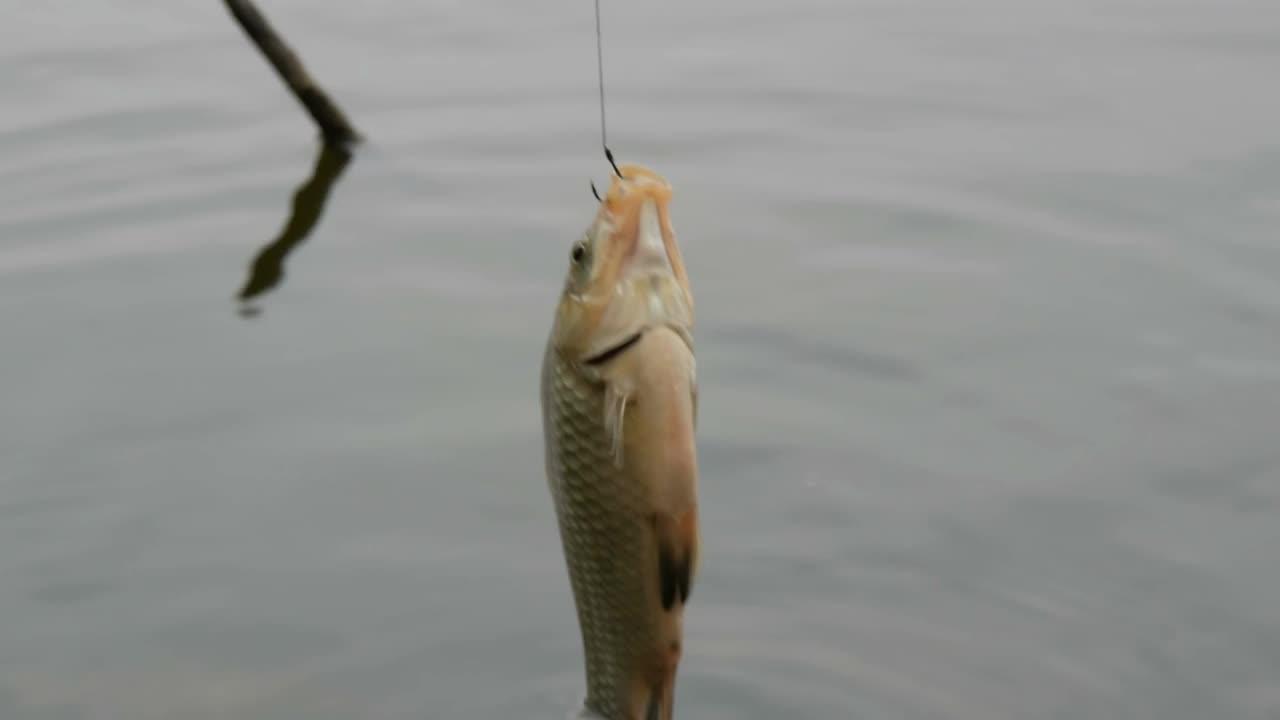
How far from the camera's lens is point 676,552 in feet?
9.91

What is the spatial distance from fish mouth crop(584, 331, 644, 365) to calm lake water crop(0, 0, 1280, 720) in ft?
6.76

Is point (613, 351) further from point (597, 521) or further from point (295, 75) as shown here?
point (295, 75)

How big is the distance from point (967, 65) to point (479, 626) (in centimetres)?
561

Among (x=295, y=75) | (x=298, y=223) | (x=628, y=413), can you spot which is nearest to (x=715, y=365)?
(x=298, y=223)

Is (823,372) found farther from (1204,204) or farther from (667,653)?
(667,653)

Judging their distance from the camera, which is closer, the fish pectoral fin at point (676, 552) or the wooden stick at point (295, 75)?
the fish pectoral fin at point (676, 552)

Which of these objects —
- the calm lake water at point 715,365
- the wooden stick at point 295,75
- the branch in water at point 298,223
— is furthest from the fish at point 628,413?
the wooden stick at point 295,75

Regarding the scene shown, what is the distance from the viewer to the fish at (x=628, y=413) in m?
2.95

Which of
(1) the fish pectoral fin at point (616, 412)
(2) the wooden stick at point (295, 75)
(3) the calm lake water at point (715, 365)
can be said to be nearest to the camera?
(1) the fish pectoral fin at point (616, 412)

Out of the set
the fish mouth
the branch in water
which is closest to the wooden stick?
the branch in water

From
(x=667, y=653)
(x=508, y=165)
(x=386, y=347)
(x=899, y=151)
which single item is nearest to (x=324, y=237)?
(x=508, y=165)

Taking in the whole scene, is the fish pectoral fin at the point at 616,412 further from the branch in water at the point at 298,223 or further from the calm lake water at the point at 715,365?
the branch in water at the point at 298,223

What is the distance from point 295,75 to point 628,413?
253 inches

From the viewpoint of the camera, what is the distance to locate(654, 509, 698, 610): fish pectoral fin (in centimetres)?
300
